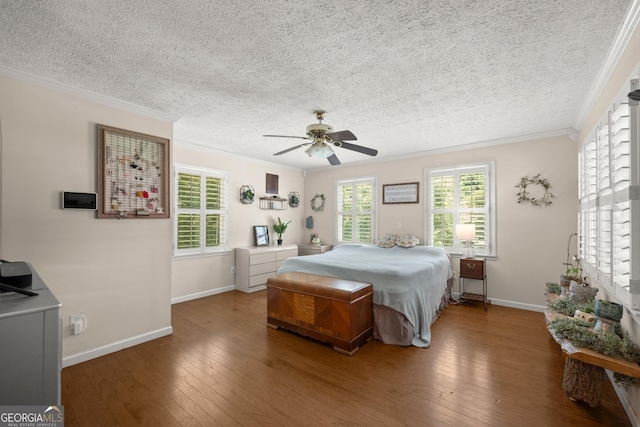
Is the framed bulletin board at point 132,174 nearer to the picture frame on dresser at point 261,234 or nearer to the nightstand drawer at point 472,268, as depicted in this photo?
the picture frame on dresser at point 261,234

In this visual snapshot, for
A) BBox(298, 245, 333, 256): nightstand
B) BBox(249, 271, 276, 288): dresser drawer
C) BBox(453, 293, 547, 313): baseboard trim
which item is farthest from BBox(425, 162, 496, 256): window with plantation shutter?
BBox(249, 271, 276, 288): dresser drawer

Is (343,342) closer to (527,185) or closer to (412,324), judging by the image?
(412,324)

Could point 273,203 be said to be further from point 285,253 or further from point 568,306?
point 568,306

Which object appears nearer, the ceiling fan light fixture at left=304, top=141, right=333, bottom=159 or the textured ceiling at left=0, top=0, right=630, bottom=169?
the textured ceiling at left=0, top=0, right=630, bottom=169

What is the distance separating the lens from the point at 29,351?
1029 millimetres

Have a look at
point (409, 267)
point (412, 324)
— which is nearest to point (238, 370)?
point (412, 324)

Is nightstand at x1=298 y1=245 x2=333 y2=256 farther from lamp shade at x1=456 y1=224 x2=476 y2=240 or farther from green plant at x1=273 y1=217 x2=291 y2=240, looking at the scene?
lamp shade at x1=456 y1=224 x2=476 y2=240

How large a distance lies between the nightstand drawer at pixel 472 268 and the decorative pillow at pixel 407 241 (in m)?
0.83

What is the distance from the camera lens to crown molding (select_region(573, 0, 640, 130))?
175 cm

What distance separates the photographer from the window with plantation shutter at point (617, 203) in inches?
69.6

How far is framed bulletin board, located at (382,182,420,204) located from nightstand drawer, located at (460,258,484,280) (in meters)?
1.38

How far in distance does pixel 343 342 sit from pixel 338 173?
4117mm

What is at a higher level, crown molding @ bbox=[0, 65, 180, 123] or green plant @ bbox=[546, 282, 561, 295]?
crown molding @ bbox=[0, 65, 180, 123]

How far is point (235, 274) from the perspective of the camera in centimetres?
551
